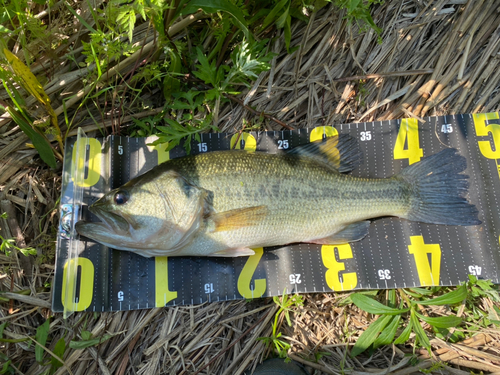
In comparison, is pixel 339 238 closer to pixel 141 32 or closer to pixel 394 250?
pixel 394 250

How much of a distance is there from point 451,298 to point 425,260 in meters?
0.48

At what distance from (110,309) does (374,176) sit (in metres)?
3.20

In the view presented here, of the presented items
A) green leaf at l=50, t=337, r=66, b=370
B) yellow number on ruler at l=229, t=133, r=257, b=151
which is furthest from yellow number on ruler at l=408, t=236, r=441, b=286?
green leaf at l=50, t=337, r=66, b=370

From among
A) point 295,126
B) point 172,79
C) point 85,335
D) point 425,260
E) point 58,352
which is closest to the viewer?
point 58,352

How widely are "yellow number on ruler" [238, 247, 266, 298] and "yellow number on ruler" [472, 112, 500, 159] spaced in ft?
9.00

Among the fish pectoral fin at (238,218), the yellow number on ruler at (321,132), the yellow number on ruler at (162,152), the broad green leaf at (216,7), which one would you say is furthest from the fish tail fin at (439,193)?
the yellow number on ruler at (162,152)

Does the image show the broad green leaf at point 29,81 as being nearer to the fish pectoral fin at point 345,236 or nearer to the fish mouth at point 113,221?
the fish mouth at point 113,221

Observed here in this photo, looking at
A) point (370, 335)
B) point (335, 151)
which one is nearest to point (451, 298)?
point (370, 335)

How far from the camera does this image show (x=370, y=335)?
3164 mm

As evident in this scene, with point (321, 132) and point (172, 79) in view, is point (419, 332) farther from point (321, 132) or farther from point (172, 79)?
point (172, 79)

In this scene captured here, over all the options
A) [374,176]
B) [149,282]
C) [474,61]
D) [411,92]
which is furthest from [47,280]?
[474,61]

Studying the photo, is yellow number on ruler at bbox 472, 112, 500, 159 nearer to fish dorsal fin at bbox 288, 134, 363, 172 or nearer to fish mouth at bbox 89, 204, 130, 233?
fish dorsal fin at bbox 288, 134, 363, 172

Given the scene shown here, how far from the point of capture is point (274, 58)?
3830mm

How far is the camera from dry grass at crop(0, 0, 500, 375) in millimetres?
3270
